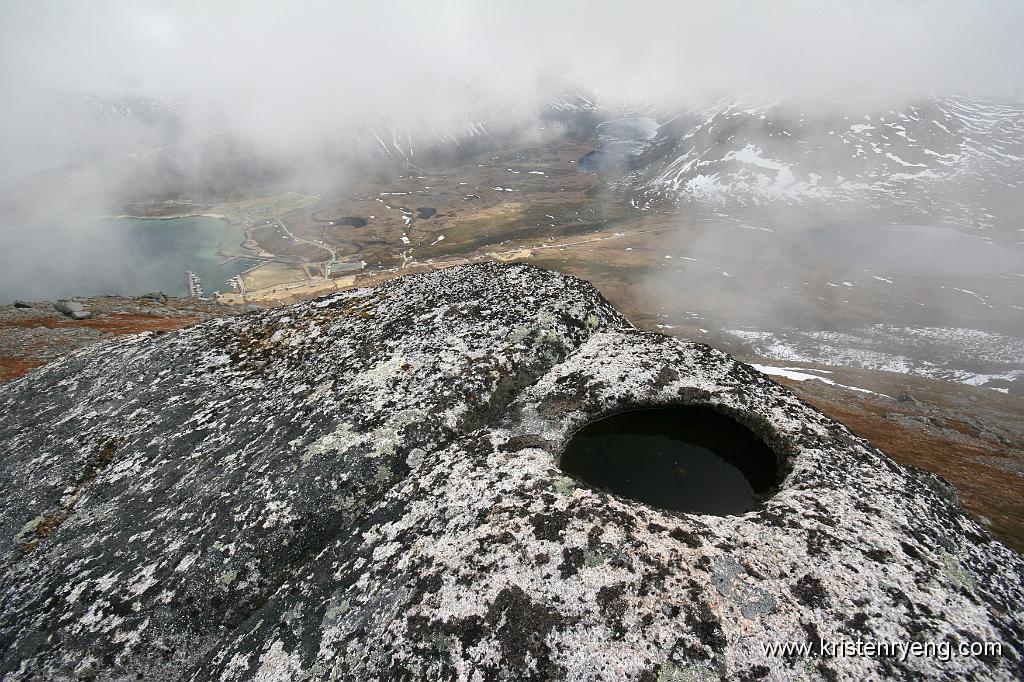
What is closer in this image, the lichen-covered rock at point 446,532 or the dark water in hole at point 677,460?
the lichen-covered rock at point 446,532

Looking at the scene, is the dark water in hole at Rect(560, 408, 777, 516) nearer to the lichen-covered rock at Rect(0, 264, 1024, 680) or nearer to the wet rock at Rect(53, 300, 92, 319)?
the lichen-covered rock at Rect(0, 264, 1024, 680)

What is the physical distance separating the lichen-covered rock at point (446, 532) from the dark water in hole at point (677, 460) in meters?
0.29

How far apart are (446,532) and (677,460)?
386cm

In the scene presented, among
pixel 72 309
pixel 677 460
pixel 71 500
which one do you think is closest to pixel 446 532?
pixel 677 460

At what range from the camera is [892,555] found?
5.67 metres

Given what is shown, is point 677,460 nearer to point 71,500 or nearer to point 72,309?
point 71,500

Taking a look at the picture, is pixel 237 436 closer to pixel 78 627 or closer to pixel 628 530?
pixel 78 627

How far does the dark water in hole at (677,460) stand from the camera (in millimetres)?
6902

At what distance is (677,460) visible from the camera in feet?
24.5

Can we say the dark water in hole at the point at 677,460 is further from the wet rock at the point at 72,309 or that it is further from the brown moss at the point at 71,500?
the wet rock at the point at 72,309

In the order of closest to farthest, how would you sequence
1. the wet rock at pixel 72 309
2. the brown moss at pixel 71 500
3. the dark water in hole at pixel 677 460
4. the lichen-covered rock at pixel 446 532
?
1. the lichen-covered rock at pixel 446 532
2. the dark water in hole at pixel 677 460
3. the brown moss at pixel 71 500
4. the wet rock at pixel 72 309

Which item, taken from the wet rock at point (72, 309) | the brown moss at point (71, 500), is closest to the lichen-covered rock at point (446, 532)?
the brown moss at point (71, 500)

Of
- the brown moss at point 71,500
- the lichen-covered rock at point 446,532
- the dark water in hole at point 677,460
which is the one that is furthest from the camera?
the brown moss at point 71,500

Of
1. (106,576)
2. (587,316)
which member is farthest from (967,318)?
(106,576)
